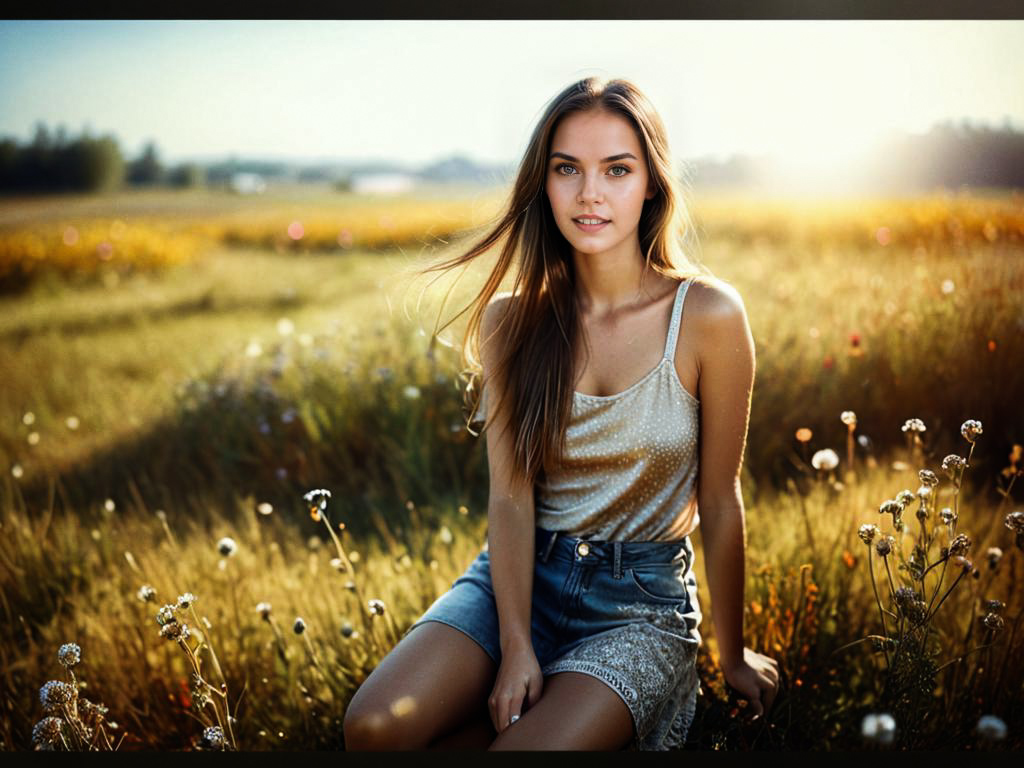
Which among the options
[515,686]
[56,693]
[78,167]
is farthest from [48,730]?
[78,167]

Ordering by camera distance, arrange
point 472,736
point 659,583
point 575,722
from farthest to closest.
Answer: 1. point 659,583
2. point 472,736
3. point 575,722

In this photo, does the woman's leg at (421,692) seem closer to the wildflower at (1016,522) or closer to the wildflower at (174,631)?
the wildflower at (174,631)

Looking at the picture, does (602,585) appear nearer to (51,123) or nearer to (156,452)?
(156,452)

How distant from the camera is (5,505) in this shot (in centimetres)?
372

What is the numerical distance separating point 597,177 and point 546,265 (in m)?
0.33

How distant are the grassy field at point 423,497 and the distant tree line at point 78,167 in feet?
0.89

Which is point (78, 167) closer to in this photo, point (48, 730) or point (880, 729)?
point (48, 730)

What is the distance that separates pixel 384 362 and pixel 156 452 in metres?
1.34

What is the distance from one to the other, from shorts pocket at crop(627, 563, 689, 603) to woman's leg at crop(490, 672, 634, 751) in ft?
0.97

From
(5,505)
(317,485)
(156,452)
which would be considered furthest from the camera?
(156,452)

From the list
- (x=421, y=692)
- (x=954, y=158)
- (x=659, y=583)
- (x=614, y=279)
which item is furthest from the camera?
(x=954, y=158)

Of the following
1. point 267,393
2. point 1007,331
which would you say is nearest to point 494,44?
point 267,393

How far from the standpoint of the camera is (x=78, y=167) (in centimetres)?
603

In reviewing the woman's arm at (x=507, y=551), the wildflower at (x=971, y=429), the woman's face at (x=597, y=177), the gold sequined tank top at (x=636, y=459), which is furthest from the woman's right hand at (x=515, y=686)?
the wildflower at (x=971, y=429)
